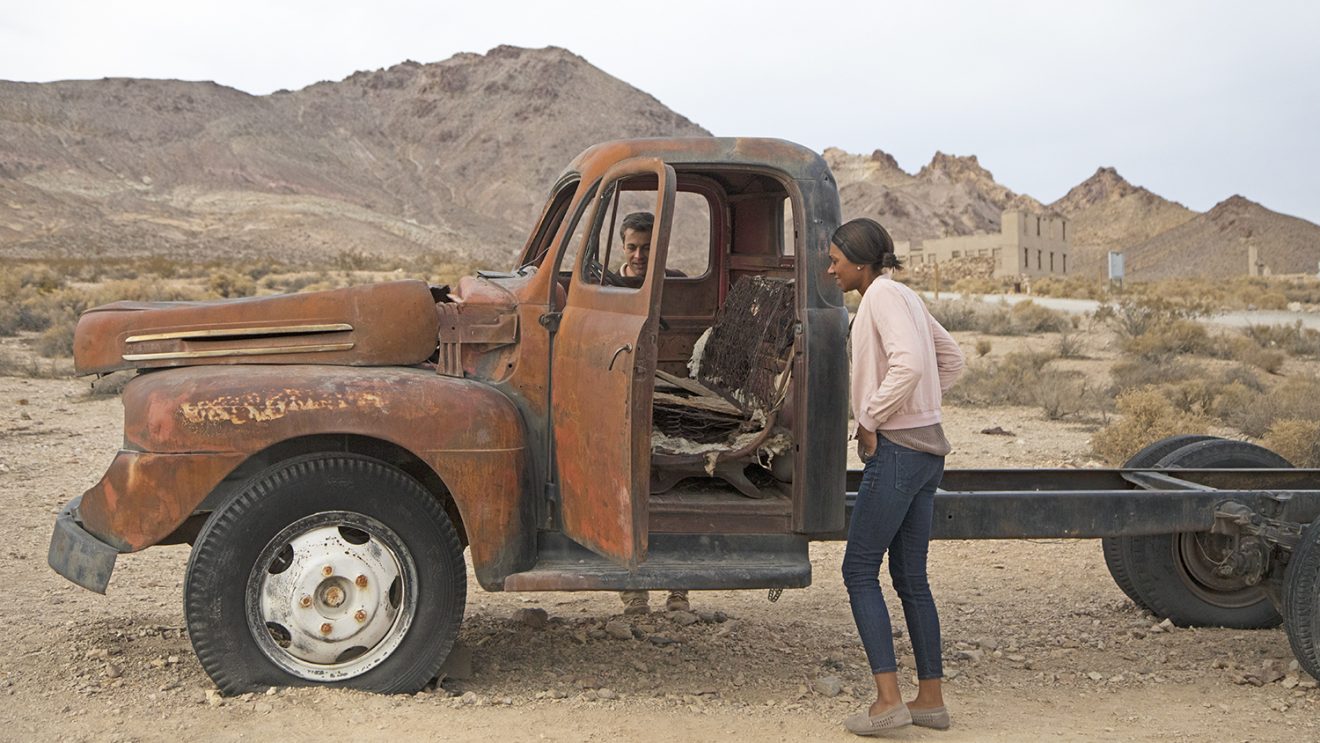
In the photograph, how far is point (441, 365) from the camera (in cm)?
520

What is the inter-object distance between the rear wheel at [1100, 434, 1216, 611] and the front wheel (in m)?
3.40

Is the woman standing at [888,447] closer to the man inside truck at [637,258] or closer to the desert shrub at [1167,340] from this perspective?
the man inside truck at [637,258]

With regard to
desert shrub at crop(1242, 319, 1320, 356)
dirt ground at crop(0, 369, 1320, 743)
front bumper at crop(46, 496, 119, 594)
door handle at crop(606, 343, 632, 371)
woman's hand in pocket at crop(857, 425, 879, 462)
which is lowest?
dirt ground at crop(0, 369, 1320, 743)

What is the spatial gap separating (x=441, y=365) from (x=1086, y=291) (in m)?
47.5

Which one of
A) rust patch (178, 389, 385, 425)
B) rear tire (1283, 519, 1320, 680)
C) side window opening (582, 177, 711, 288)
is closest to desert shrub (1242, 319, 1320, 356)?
side window opening (582, 177, 711, 288)

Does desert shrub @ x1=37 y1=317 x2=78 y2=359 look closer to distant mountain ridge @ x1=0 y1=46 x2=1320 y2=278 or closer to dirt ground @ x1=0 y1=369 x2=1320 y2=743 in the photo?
dirt ground @ x1=0 y1=369 x2=1320 y2=743

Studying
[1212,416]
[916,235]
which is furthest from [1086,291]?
[916,235]

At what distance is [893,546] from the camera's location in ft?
15.6

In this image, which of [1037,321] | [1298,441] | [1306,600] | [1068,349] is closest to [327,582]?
[1306,600]

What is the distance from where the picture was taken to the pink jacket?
4414 mm

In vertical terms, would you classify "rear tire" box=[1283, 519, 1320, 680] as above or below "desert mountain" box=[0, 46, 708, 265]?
below

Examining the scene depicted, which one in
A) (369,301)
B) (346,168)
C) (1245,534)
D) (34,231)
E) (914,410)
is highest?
(346,168)

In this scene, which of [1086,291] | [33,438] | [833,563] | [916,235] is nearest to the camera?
[833,563]

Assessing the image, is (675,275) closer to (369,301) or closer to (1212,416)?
(369,301)
